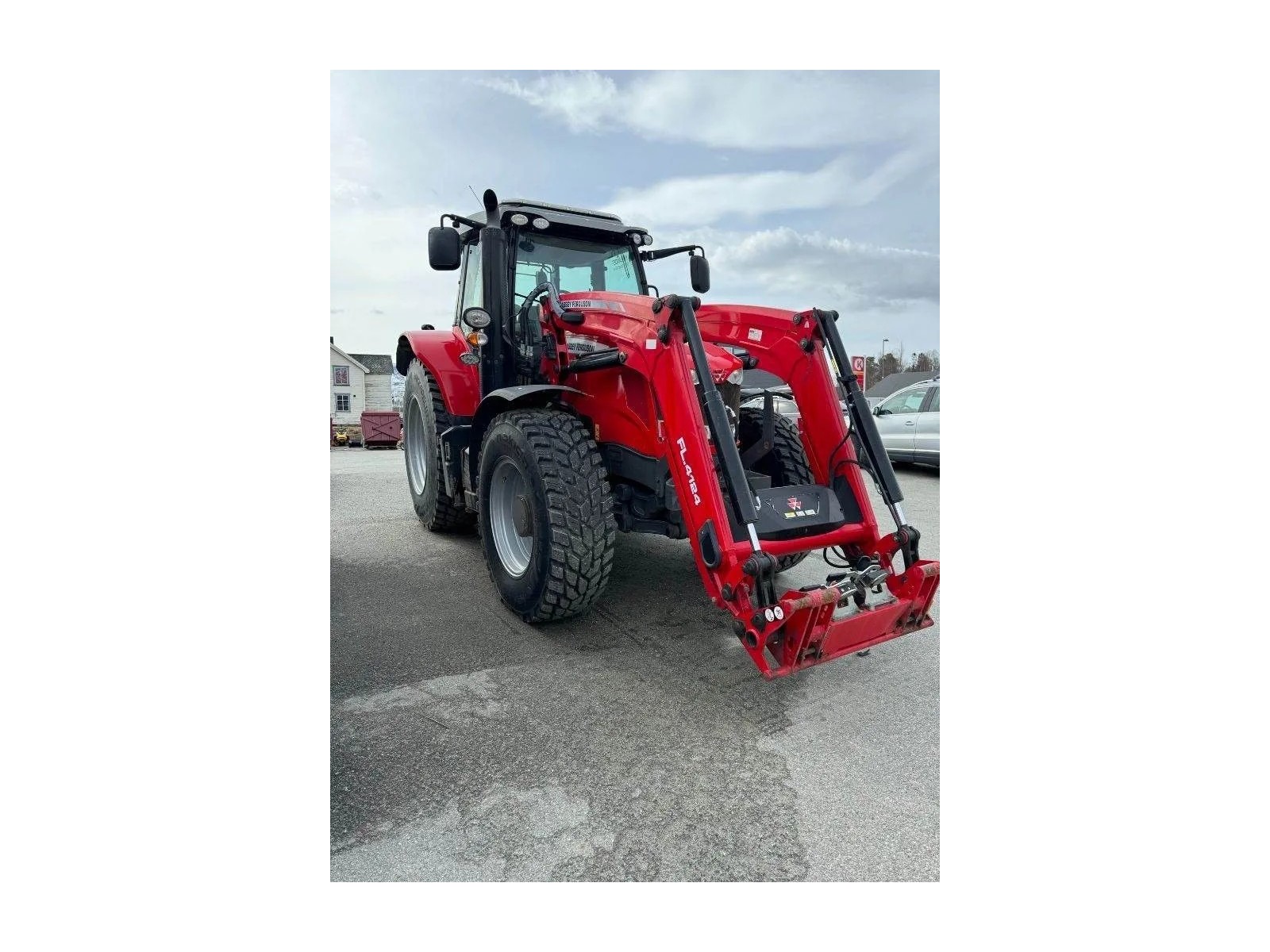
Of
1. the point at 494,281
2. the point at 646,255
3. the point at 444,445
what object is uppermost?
the point at 646,255

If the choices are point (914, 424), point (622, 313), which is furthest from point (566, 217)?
point (914, 424)

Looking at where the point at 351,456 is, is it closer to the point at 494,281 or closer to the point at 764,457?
the point at 494,281

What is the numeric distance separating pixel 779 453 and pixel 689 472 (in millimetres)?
1331

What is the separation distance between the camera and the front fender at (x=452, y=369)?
517cm

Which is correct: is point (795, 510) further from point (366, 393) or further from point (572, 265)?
point (366, 393)

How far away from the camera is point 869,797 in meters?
2.29

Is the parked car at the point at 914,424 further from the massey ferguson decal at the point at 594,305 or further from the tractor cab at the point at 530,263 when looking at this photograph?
the massey ferguson decal at the point at 594,305

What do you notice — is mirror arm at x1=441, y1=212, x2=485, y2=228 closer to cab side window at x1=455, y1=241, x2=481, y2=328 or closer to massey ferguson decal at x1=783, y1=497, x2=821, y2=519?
cab side window at x1=455, y1=241, x2=481, y2=328

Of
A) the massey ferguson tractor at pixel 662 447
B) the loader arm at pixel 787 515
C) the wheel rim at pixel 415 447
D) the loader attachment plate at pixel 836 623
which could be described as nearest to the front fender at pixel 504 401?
the massey ferguson tractor at pixel 662 447

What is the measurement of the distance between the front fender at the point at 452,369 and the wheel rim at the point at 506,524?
Result: 123 centimetres

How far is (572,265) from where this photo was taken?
15.7ft

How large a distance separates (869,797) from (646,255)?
3.95 meters

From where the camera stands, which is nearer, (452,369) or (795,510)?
(795,510)

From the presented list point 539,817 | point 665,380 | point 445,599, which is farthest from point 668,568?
point 539,817
